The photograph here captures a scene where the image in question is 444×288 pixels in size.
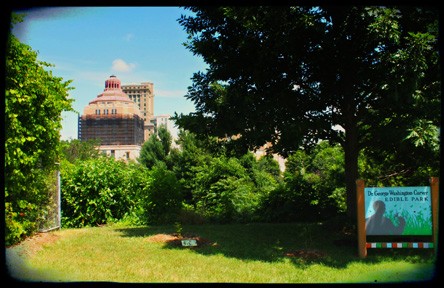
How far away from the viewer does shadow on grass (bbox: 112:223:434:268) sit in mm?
8172

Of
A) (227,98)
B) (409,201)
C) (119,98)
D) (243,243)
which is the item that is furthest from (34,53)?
(119,98)

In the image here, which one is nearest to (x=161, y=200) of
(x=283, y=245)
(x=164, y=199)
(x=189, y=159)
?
(x=164, y=199)

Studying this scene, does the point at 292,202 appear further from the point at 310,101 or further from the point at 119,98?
the point at 119,98

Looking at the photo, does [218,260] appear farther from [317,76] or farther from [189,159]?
[189,159]

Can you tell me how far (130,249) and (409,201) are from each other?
6210mm

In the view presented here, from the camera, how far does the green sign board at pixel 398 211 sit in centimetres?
804

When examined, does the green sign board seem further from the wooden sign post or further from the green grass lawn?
the green grass lawn

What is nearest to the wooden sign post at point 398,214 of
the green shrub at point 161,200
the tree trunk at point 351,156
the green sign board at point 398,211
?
the green sign board at point 398,211

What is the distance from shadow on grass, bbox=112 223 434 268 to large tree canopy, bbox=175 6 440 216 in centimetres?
139

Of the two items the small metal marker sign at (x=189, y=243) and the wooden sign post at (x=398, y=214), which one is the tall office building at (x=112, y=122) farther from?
the wooden sign post at (x=398, y=214)

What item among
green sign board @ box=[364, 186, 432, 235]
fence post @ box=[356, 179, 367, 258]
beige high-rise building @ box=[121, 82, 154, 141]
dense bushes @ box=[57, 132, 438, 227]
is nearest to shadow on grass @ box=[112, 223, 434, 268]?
fence post @ box=[356, 179, 367, 258]

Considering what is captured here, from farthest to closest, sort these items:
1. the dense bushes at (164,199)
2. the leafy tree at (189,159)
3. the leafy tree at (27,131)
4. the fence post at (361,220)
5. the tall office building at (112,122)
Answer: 1. the tall office building at (112,122)
2. the leafy tree at (189,159)
3. the dense bushes at (164,199)
4. the fence post at (361,220)
5. the leafy tree at (27,131)

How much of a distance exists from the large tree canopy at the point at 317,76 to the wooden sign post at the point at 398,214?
3.62ft

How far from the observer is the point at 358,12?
8.28 meters
